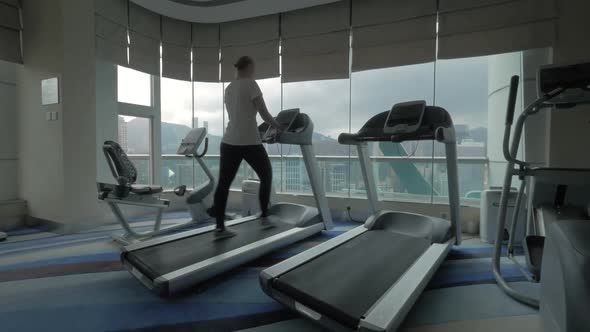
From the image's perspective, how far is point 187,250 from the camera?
7.84 ft

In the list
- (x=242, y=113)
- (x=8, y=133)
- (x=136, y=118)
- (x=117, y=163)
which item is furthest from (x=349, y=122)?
(x=8, y=133)

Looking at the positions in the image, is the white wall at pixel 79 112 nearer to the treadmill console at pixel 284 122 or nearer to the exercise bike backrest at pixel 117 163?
the exercise bike backrest at pixel 117 163

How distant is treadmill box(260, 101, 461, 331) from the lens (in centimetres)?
147

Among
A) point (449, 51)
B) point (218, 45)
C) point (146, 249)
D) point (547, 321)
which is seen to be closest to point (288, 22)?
point (218, 45)

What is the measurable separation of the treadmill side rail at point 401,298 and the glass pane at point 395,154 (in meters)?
1.71

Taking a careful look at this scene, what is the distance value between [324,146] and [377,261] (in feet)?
10.3

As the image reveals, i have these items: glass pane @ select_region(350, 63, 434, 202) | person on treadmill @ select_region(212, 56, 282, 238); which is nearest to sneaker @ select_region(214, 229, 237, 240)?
person on treadmill @ select_region(212, 56, 282, 238)

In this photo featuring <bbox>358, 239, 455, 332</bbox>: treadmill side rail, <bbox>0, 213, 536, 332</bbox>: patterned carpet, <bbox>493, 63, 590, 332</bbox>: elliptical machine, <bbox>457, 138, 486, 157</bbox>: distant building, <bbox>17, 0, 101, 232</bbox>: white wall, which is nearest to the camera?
<bbox>493, 63, 590, 332</bbox>: elliptical machine

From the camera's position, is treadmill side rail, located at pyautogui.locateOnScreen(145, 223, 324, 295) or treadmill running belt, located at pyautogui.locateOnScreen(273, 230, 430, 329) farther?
treadmill side rail, located at pyautogui.locateOnScreen(145, 223, 324, 295)

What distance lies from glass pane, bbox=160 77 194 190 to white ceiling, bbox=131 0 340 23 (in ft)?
3.42

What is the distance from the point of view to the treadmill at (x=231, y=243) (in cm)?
197

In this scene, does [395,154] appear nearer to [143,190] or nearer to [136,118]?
[143,190]

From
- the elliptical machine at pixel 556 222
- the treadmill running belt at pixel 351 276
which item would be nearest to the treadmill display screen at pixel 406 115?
the elliptical machine at pixel 556 222

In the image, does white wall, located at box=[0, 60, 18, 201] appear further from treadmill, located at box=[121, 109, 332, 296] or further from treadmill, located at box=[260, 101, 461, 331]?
treadmill, located at box=[260, 101, 461, 331]
